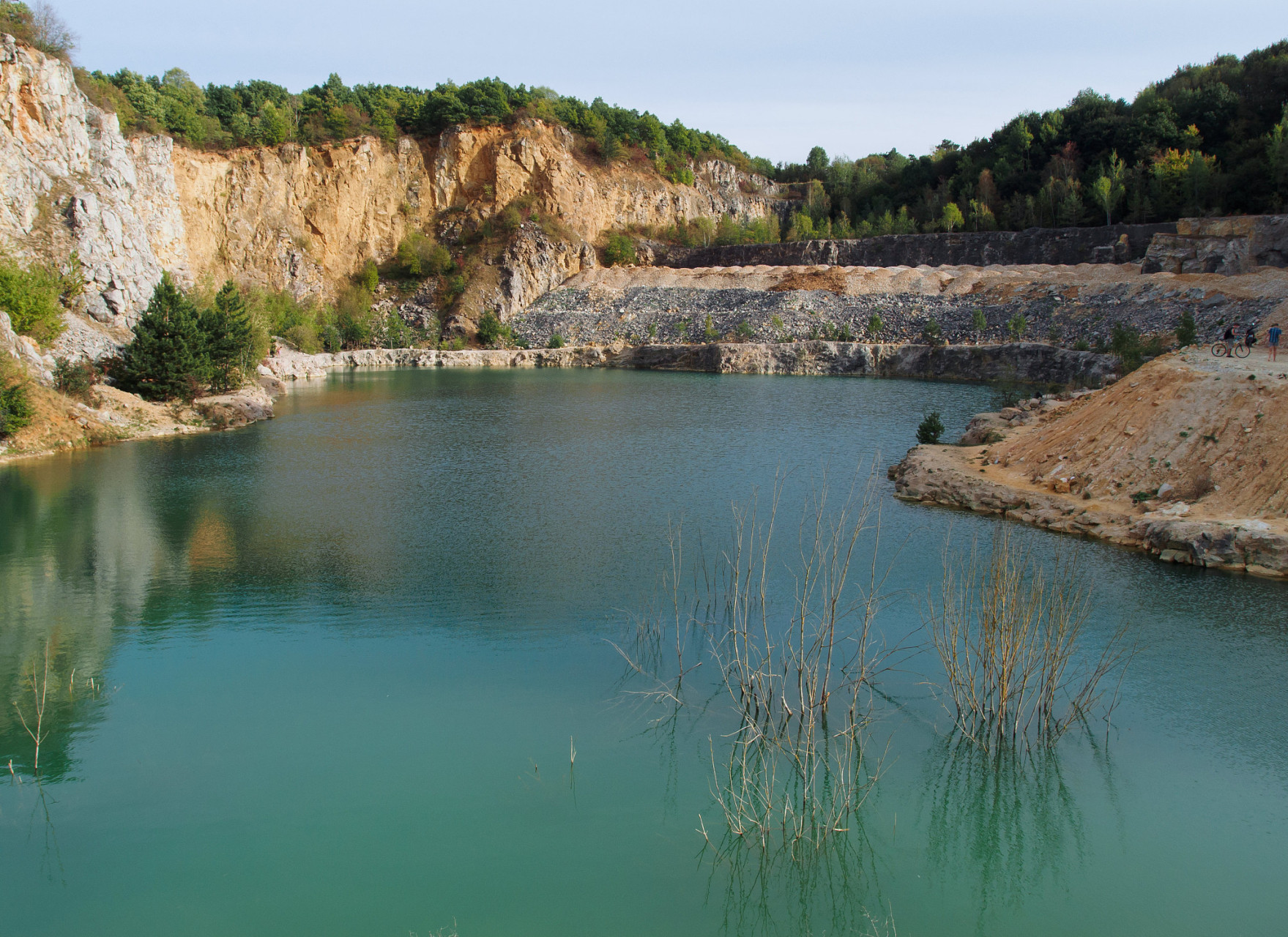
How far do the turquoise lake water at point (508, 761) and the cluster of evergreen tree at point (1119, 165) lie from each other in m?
57.7

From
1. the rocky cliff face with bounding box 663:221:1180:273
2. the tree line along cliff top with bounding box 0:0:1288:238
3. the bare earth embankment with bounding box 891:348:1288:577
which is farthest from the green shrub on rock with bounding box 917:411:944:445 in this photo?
the tree line along cliff top with bounding box 0:0:1288:238

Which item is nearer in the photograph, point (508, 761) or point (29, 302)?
point (508, 761)

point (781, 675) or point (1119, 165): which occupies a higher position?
point (1119, 165)

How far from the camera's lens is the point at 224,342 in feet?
117

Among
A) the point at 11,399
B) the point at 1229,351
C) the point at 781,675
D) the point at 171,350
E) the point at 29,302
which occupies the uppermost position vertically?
the point at 29,302

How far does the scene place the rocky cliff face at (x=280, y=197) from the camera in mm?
39656

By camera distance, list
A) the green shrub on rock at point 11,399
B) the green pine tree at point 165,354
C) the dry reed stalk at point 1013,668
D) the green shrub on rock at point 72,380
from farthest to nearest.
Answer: the green pine tree at point 165,354
the green shrub on rock at point 72,380
the green shrub on rock at point 11,399
the dry reed stalk at point 1013,668

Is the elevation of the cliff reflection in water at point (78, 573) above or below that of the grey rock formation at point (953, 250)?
below

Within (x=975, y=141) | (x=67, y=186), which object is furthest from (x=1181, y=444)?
(x=975, y=141)

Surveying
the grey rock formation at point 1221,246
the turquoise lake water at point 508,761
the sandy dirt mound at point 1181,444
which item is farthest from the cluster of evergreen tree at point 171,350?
the grey rock formation at point 1221,246

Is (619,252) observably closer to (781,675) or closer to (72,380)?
(72,380)

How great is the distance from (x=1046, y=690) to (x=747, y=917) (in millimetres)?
4648

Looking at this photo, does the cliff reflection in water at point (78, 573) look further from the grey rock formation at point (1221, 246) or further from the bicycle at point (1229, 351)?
the grey rock formation at point (1221, 246)

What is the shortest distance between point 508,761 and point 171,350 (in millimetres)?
30050
